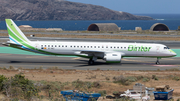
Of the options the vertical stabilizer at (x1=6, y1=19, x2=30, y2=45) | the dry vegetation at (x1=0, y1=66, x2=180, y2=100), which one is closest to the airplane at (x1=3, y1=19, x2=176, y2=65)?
the vertical stabilizer at (x1=6, y1=19, x2=30, y2=45)

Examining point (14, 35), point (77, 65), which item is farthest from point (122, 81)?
point (14, 35)

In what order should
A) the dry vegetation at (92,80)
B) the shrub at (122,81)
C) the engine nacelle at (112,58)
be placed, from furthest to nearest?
the engine nacelle at (112,58) → the shrub at (122,81) → the dry vegetation at (92,80)

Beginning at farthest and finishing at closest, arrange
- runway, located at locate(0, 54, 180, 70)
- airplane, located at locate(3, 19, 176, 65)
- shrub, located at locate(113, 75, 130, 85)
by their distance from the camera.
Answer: airplane, located at locate(3, 19, 176, 65) < runway, located at locate(0, 54, 180, 70) < shrub, located at locate(113, 75, 130, 85)

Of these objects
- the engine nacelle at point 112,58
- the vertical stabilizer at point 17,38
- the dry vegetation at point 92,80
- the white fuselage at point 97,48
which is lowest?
the dry vegetation at point 92,80

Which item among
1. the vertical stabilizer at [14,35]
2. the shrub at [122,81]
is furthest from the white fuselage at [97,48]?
the shrub at [122,81]

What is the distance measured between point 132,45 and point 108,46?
12.4 ft

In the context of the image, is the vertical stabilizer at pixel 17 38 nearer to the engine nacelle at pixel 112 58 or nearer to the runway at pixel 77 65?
the runway at pixel 77 65

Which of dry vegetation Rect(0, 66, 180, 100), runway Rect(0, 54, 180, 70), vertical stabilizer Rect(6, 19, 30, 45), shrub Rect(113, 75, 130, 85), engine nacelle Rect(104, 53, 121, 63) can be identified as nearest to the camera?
dry vegetation Rect(0, 66, 180, 100)

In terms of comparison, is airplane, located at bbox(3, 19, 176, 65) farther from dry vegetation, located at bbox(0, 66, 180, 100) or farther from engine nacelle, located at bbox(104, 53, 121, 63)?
dry vegetation, located at bbox(0, 66, 180, 100)

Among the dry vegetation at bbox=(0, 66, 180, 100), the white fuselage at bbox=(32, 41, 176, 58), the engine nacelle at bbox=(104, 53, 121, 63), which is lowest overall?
the dry vegetation at bbox=(0, 66, 180, 100)

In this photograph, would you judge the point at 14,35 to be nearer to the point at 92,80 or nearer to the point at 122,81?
the point at 92,80

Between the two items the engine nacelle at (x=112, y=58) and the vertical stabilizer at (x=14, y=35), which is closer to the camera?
the engine nacelle at (x=112, y=58)

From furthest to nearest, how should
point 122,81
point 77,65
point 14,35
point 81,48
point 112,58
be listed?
point 14,35, point 81,48, point 77,65, point 112,58, point 122,81

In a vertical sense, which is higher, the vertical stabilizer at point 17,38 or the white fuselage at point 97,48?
the vertical stabilizer at point 17,38
